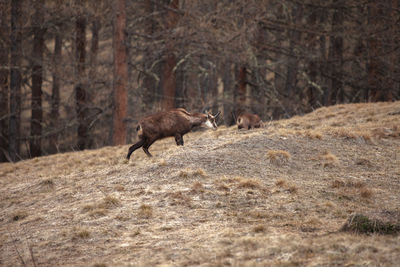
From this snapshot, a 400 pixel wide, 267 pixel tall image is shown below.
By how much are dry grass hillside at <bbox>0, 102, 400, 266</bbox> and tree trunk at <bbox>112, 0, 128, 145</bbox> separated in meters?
5.76

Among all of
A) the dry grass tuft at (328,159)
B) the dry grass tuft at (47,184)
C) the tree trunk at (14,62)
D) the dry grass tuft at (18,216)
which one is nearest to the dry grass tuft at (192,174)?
the dry grass tuft at (328,159)

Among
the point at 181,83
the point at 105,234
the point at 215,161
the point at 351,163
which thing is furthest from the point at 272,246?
the point at 181,83

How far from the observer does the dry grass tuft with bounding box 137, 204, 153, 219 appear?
789cm

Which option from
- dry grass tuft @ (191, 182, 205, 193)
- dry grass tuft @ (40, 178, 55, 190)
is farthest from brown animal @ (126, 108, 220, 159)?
dry grass tuft @ (191, 182, 205, 193)

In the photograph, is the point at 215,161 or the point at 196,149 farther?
the point at 196,149

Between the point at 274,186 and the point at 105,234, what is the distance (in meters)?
3.25

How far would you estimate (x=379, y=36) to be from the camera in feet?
73.8

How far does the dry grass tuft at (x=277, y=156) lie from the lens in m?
10.3

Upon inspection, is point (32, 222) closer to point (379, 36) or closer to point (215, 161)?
point (215, 161)

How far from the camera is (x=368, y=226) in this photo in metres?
6.14

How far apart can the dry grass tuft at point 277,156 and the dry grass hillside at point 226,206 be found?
0.04 metres

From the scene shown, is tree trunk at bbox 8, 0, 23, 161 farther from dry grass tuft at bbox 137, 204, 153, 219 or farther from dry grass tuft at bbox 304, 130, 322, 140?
dry grass tuft at bbox 137, 204, 153, 219

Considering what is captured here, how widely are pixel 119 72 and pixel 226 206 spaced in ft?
39.5

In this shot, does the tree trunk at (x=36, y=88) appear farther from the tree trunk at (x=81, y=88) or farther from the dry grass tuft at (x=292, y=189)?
the dry grass tuft at (x=292, y=189)
